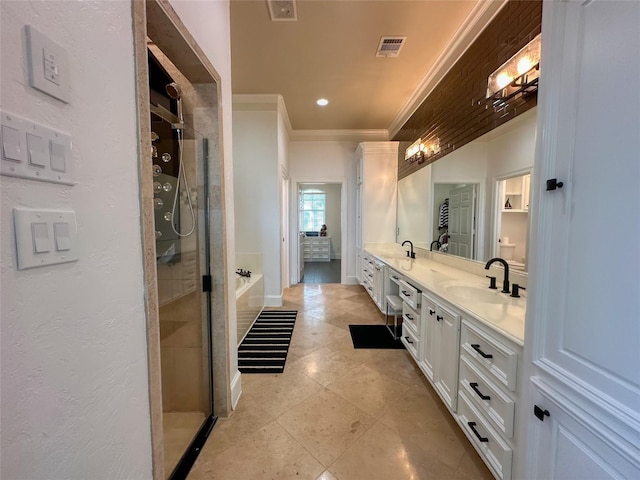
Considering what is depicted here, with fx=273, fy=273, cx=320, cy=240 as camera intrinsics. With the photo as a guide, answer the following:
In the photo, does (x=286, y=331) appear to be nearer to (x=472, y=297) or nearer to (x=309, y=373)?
(x=309, y=373)

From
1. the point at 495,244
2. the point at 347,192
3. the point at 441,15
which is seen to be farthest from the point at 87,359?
the point at 347,192

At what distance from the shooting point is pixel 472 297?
1.96 m

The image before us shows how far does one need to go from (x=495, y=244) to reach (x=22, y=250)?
2487mm

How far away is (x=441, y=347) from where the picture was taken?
1782 millimetres

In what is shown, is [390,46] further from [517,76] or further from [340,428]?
[340,428]

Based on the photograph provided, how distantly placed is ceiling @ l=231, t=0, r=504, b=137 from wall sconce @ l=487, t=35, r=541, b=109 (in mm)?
571

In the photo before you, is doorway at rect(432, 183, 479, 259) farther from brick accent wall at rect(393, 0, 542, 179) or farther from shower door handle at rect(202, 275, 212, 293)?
shower door handle at rect(202, 275, 212, 293)

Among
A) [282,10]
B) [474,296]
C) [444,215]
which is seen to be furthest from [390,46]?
[474,296]

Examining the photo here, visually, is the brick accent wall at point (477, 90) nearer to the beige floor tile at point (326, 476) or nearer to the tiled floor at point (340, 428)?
the tiled floor at point (340, 428)

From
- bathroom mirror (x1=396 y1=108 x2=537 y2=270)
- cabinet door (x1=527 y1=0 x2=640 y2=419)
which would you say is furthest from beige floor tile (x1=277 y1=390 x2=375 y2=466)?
bathroom mirror (x1=396 y1=108 x2=537 y2=270)

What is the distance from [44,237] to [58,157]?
19 centimetres

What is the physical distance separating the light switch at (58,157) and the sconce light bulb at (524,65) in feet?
7.61

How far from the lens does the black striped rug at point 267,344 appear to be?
2.46 meters

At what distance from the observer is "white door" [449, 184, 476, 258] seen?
244 centimetres
